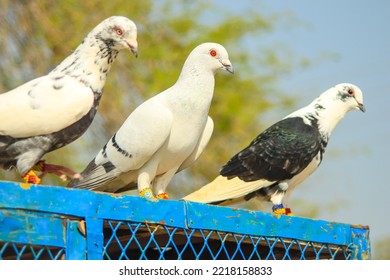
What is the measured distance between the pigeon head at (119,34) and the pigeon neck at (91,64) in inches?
1.2

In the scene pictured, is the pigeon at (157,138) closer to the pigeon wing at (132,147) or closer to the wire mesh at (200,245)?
the pigeon wing at (132,147)

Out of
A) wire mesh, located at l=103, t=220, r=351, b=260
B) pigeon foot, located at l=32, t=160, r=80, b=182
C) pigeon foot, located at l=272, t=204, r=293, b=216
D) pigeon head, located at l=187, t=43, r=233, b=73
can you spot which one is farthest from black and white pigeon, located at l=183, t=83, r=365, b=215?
wire mesh, located at l=103, t=220, r=351, b=260

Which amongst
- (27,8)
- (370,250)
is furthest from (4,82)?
(370,250)

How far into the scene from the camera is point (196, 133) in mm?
4316

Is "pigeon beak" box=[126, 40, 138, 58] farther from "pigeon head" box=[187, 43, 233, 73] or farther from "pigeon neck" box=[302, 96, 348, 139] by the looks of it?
"pigeon neck" box=[302, 96, 348, 139]

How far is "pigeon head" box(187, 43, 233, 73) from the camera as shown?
4492 mm

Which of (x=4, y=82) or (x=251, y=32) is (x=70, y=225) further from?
(x=251, y=32)

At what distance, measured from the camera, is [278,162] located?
4.91 meters

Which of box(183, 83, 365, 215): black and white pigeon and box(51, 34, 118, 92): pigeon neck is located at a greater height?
box(51, 34, 118, 92): pigeon neck

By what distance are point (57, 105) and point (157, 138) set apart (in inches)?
22.7

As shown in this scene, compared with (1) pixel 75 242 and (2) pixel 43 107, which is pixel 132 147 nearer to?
(2) pixel 43 107

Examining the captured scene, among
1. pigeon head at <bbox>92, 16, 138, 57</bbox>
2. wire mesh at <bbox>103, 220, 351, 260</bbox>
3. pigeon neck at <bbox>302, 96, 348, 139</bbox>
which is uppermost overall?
pigeon head at <bbox>92, 16, 138, 57</bbox>

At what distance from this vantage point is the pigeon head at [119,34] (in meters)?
4.23

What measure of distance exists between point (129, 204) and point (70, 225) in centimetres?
29
